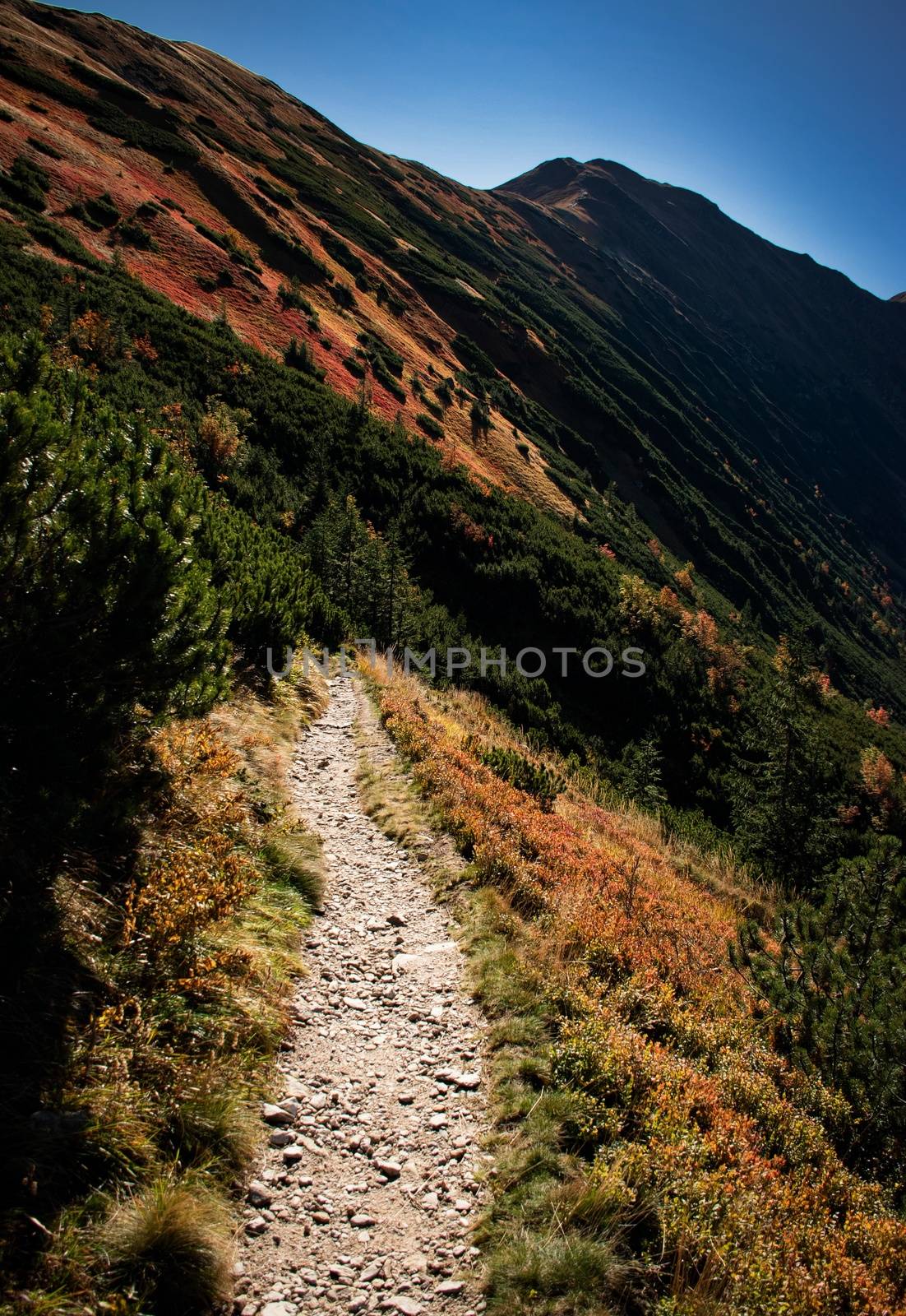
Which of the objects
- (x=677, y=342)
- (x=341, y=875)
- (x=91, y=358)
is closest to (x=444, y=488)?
(x=91, y=358)

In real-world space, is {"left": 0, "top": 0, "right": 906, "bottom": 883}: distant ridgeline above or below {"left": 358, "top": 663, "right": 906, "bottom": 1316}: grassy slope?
above


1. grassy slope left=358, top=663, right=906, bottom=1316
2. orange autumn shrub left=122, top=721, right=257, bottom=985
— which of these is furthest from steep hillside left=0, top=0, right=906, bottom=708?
grassy slope left=358, top=663, right=906, bottom=1316

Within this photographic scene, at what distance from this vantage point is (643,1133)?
138 inches

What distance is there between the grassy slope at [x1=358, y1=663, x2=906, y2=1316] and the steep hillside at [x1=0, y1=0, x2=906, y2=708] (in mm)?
40480

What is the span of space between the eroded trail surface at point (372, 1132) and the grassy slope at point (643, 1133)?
25 centimetres

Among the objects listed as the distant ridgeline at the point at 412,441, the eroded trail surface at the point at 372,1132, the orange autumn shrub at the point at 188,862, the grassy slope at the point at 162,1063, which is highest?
the distant ridgeline at the point at 412,441

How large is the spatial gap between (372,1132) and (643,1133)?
164 cm

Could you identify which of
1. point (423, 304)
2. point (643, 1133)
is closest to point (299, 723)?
point (643, 1133)

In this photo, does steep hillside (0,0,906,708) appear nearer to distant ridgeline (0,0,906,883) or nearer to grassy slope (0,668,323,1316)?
distant ridgeline (0,0,906,883)

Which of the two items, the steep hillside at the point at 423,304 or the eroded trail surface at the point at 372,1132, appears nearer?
the eroded trail surface at the point at 372,1132

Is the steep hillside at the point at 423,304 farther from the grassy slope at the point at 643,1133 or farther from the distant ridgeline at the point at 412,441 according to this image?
the grassy slope at the point at 643,1133

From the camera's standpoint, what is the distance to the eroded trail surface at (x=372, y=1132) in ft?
8.96

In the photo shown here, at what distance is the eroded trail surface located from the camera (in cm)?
273

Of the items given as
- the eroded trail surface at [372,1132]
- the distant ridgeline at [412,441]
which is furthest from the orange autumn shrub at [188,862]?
the distant ridgeline at [412,441]
